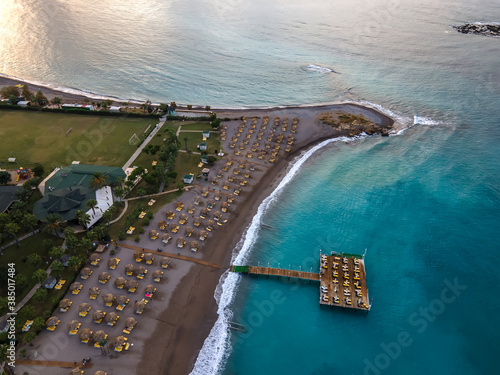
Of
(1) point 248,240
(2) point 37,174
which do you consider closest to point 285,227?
(1) point 248,240

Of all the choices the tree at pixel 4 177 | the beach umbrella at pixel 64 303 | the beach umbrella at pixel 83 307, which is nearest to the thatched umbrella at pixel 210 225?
the beach umbrella at pixel 83 307

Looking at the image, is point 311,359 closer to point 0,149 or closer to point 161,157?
point 161,157

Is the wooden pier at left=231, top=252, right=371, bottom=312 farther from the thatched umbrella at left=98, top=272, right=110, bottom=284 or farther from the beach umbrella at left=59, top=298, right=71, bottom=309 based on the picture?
the beach umbrella at left=59, top=298, right=71, bottom=309

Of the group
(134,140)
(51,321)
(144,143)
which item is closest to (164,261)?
(51,321)

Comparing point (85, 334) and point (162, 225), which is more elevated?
point (162, 225)

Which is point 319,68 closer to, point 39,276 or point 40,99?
point 40,99

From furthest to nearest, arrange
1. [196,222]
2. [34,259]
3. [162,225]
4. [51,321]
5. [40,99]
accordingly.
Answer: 1. [40,99]
2. [196,222]
3. [162,225]
4. [34,259]
5. [51,321]

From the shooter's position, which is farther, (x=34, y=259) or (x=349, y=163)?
(x=349, y=163)
